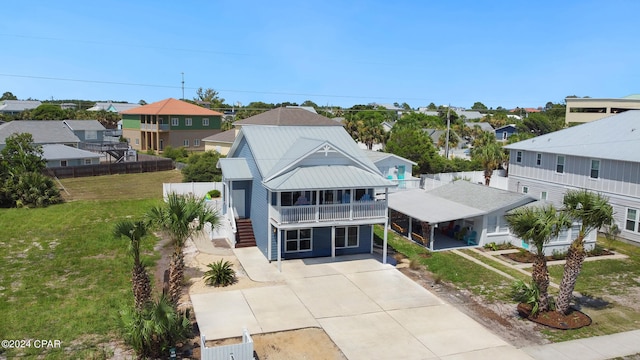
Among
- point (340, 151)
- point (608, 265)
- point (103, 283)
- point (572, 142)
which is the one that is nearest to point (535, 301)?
point (608, 265)

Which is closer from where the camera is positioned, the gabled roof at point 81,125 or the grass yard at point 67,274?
the grass yard at point 67,274

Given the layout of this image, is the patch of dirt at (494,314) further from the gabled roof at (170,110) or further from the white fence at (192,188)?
the gabled roof at (170,110)

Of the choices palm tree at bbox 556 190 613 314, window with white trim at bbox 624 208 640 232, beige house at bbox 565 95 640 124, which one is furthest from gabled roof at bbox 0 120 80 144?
beige house at bbox 565 95 640 124

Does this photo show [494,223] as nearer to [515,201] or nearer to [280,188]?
[515,201]

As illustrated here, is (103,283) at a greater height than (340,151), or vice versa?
(340,151)

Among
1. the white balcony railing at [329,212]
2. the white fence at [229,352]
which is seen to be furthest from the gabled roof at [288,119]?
the white fence at [229,352]

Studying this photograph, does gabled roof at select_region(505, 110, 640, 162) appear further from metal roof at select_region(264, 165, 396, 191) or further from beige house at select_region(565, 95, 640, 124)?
beige house at select_region(565, 95, 640, 124)
